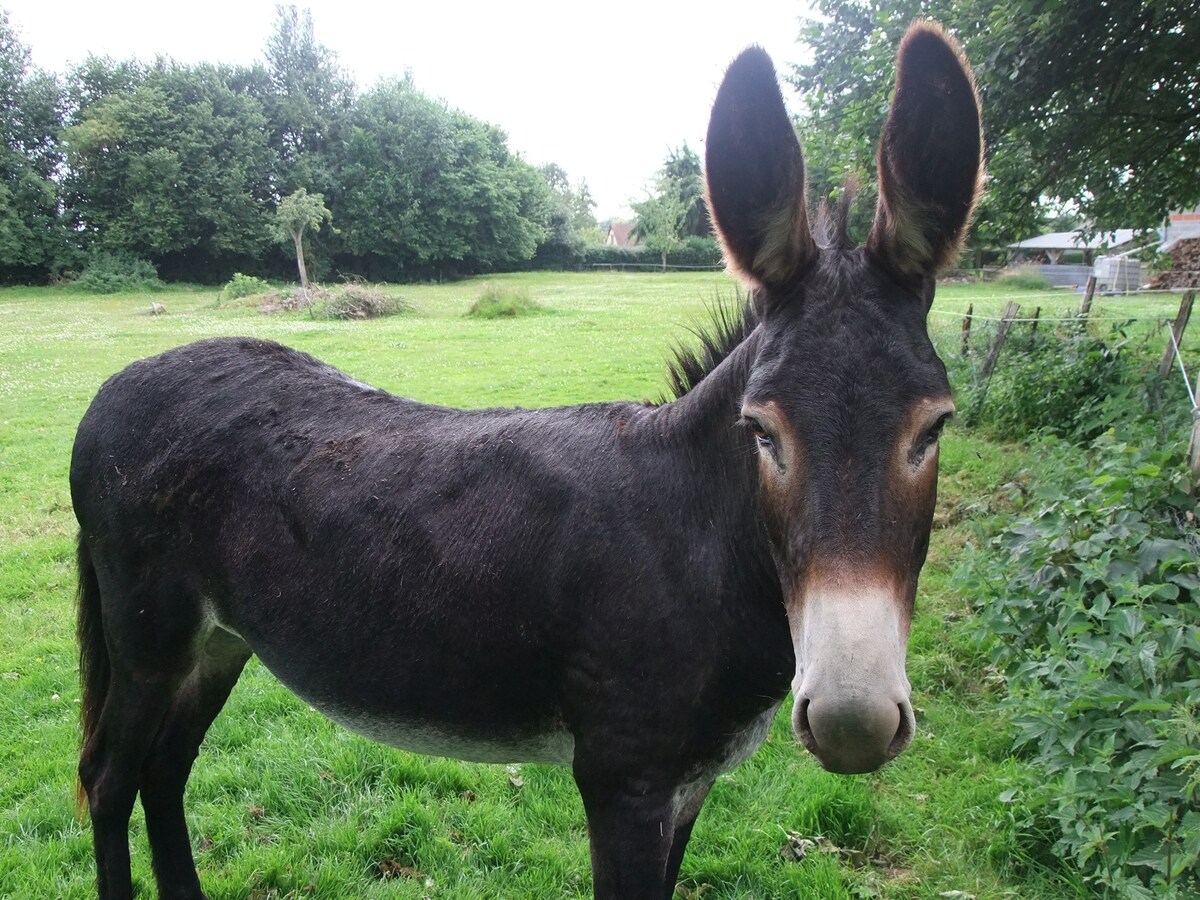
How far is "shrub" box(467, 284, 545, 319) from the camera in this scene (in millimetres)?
24766

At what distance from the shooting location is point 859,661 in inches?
52.7

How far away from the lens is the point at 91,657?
119 inches

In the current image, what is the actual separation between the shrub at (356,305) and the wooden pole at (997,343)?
819 inches

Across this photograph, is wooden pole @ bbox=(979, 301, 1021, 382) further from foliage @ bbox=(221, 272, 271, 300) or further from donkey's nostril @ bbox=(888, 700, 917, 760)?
foliage @ bbox=(221, 272, 271, 300)

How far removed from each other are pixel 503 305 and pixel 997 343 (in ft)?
58.9

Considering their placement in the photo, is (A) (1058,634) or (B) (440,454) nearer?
(B) (440,454)

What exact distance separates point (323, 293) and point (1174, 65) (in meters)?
26.1

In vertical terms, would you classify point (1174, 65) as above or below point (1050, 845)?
above

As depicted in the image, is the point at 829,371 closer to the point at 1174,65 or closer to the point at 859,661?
the point at 859,661

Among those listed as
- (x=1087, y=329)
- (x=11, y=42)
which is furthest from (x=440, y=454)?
(x=11, y=42)

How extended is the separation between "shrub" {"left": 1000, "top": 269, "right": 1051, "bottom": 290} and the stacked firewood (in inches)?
255

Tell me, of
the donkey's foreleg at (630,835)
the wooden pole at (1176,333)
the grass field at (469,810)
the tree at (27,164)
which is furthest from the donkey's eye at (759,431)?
the tree at (27,164)

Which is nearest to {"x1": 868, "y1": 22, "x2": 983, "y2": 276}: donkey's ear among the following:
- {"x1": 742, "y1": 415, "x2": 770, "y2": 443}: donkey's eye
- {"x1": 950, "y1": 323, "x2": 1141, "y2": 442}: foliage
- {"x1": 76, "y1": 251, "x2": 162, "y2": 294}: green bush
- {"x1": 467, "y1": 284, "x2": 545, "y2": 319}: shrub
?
{"x1": 742, "y1": 415, "x2": 770, "y2": 443}: donkey's eye

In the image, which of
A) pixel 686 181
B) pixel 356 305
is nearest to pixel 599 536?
pixel 356 305
